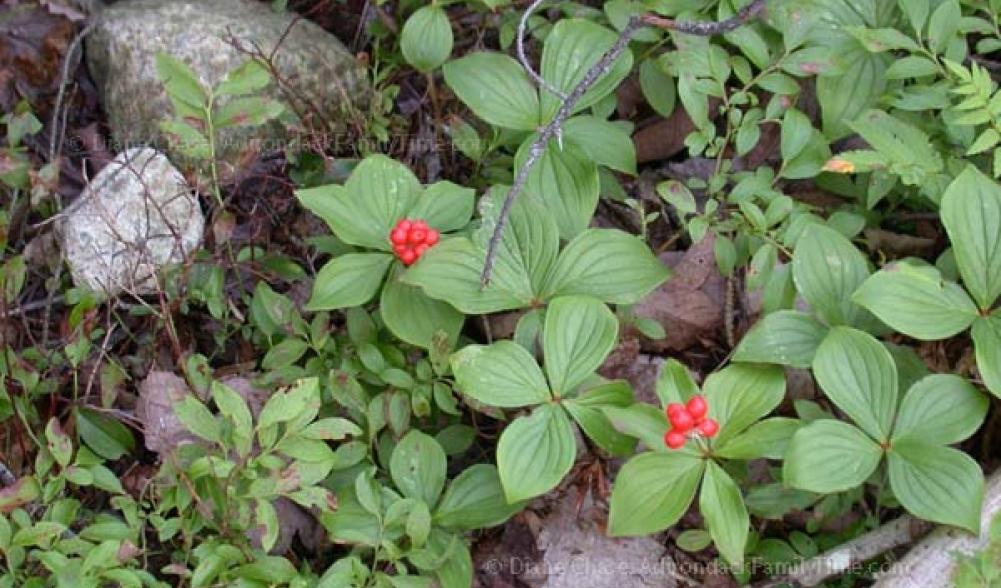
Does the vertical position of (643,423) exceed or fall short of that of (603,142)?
it falls short

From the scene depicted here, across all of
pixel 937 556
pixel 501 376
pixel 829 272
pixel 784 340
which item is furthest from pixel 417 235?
pixel 937 556

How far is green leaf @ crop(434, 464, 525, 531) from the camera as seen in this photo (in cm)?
304

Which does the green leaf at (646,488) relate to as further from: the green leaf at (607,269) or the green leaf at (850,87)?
the green leaf at (850,87)

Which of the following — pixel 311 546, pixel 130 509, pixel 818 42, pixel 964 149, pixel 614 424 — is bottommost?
pixel 311 546

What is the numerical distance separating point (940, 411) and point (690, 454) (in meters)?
0.69

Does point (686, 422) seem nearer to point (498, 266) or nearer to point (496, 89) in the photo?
point (498, 266)

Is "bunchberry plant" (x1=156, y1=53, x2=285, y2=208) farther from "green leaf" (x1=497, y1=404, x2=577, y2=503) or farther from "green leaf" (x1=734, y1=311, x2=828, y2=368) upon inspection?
"green leaf" (x1=734, y1=311, x2=828, y2=368)

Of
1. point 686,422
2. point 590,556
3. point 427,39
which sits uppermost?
point 427,39

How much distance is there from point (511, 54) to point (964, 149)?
5.39ft

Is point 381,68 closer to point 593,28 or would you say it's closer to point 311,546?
point 593,28

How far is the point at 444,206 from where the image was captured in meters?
3.30

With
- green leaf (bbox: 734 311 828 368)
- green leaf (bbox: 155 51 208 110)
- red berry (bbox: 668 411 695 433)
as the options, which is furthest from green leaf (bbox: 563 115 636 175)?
green leaf (bbox: 155 51 208 110)

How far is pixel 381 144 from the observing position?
402 centimetres

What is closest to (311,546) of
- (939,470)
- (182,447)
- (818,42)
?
(182,447)
